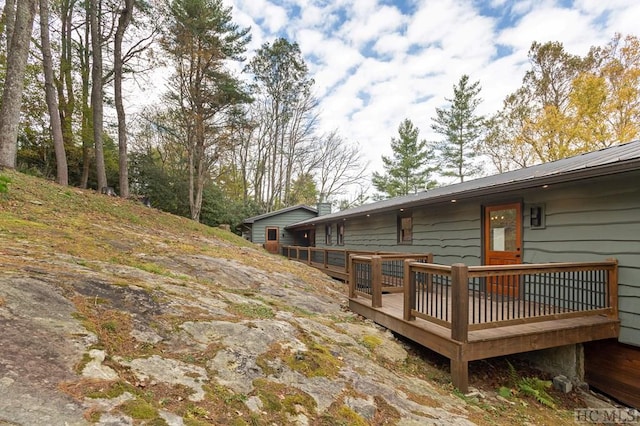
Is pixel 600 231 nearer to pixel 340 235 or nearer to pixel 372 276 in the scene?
pixel 372 276

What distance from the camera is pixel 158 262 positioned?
5.31 metres

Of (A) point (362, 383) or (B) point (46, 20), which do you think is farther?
(B) point (46, 20)

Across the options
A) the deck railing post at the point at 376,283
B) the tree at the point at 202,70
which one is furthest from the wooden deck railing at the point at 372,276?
the tree at the point at 202,70

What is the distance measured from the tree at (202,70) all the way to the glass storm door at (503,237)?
48.4ft

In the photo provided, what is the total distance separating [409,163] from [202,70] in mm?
17555

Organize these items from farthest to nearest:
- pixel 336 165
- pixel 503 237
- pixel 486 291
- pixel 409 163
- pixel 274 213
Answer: pixel 336 165 → pixel 409 163 → pixel 274 213 → pixel 503 237 → pixel 486 291

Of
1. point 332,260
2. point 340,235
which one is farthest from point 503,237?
point 340,235

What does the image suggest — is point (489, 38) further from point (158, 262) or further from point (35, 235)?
point (35, 235)

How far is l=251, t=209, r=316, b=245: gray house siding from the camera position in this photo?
69.2 feet

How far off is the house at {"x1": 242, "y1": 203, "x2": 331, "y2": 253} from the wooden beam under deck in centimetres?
1625

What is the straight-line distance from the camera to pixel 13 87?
24.4 feet

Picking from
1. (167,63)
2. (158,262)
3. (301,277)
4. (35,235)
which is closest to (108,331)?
(158,262)

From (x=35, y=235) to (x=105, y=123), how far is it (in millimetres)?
14998

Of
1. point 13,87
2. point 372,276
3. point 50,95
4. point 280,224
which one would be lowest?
point 372,276
